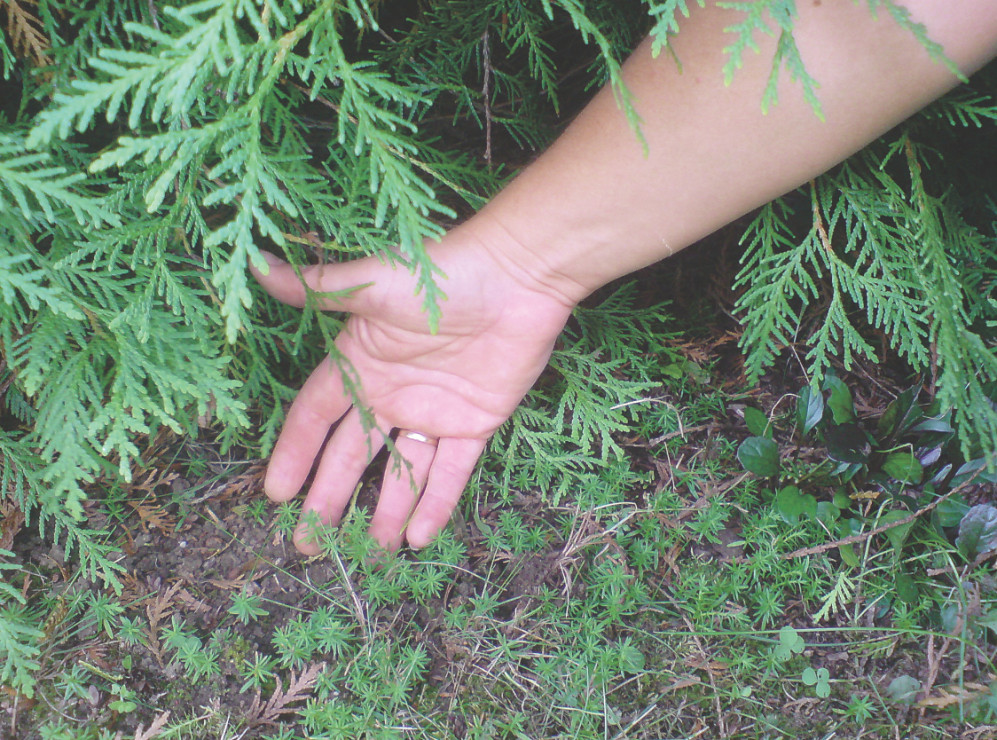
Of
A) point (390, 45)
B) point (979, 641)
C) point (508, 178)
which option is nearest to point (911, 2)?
point (508, 178)

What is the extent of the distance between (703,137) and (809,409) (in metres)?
1.26

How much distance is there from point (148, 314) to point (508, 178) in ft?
4.48

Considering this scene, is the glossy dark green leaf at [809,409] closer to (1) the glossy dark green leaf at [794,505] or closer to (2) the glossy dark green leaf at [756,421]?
(2) the glossy dark green leaf at [756,421]

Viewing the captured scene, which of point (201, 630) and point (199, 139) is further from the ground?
point (199, 139)

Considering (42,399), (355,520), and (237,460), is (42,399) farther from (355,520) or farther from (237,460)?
(355,520)

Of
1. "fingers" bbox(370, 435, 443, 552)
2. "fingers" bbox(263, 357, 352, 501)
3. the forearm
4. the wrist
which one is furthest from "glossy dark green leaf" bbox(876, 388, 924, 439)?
"fingers" bbox(263, 357, 352, 501)

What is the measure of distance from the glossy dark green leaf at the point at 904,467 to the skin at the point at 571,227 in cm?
116

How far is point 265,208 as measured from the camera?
2.50 m

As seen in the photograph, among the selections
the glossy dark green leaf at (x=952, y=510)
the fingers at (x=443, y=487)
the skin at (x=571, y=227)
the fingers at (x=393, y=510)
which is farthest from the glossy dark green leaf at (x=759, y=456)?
the fingers at (x=393, y=510)

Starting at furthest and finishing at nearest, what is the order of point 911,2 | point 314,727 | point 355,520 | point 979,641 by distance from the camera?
1. point 355,520
2. point 979,641
3. point 314,727
4. point 911,2

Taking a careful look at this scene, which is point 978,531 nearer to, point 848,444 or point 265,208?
point 848,444

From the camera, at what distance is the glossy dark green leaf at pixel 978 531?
2.33 m

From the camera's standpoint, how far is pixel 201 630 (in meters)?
2.32

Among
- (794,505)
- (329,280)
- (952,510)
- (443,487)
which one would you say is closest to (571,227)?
(329,280)
